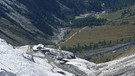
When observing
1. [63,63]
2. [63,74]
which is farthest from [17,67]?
[63,63]

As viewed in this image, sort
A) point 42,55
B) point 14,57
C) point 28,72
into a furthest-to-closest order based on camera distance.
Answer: point 42,55 → point 14,57 → point 28,72

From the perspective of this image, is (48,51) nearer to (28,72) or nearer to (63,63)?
(63,63)

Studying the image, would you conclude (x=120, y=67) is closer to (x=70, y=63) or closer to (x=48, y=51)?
(x=70, y=63)

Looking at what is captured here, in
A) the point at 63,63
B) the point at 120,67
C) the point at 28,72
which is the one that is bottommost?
the point at 28,72

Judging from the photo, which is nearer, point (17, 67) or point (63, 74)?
point (17, 67)

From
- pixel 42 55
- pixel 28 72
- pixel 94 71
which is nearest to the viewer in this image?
pixel 28 72

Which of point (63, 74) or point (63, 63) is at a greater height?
point (63, 63)
